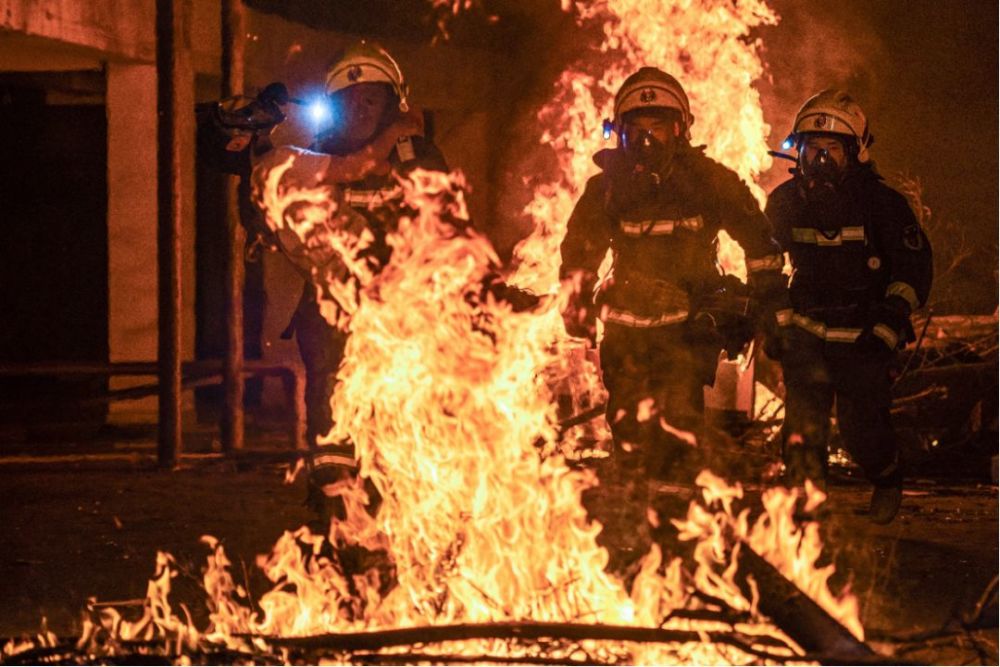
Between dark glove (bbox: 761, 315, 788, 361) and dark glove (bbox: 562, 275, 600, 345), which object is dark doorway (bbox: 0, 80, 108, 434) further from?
dark glove (bbox: 761, 315, 788, 361)

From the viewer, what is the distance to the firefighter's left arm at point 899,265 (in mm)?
7098

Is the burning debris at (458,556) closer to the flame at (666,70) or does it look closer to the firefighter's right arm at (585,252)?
the firefighter's right arm at (585,252)

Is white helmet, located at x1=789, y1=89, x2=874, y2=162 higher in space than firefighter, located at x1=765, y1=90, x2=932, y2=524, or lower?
higher

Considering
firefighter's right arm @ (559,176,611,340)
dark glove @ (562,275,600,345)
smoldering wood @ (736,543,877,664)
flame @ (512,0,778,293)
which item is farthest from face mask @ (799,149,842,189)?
flame @ (512,0,778,293)

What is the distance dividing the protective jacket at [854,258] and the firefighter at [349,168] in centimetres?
209

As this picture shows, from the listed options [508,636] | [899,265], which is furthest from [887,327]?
[508,636]

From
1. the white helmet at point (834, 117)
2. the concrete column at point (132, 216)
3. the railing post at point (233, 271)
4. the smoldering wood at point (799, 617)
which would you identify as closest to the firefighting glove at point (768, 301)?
the white helmet at point (834, 117)

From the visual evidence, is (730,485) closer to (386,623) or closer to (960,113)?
(386,623)

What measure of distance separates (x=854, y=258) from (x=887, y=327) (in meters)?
0.44

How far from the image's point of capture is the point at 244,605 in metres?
5.85

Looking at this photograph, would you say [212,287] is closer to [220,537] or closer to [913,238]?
[220,537]

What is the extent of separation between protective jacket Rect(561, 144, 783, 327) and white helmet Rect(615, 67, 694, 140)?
227mm

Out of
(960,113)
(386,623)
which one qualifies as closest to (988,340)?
(960,113)

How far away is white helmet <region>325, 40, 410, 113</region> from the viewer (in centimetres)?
670
